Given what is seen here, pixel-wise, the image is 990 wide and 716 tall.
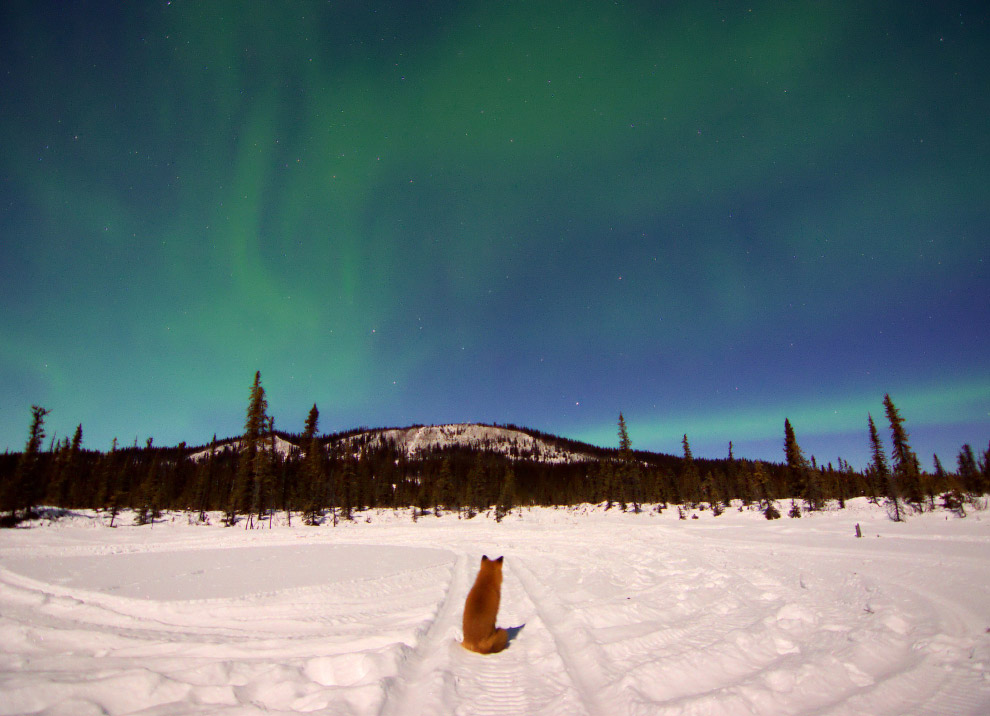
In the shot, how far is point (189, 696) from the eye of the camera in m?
3.33

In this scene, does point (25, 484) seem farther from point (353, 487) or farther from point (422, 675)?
point (422, 675)

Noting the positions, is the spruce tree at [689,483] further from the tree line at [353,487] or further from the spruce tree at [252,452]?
the spruce tree at [252,452]

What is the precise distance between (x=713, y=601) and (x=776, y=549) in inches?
421

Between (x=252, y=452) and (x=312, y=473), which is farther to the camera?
(x=312, y=473)

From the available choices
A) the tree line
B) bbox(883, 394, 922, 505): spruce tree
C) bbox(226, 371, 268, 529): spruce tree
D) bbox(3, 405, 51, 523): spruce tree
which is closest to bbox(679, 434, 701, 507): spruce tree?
the tree line

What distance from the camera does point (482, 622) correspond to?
4.78 meters

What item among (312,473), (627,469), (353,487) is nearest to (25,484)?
(312,473)

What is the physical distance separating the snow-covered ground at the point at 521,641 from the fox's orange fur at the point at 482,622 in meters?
0.16

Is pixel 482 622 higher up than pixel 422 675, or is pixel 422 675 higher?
pixel 482 622

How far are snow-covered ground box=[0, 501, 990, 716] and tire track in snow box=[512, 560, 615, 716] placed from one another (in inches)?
1.1

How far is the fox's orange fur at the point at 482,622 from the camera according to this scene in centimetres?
478

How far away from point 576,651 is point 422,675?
1977 mm

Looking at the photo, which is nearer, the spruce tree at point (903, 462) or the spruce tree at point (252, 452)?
the spruce tree at point (903, 462)

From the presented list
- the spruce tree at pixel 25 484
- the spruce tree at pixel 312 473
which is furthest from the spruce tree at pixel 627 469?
the spruce tree at pixel 25 484
